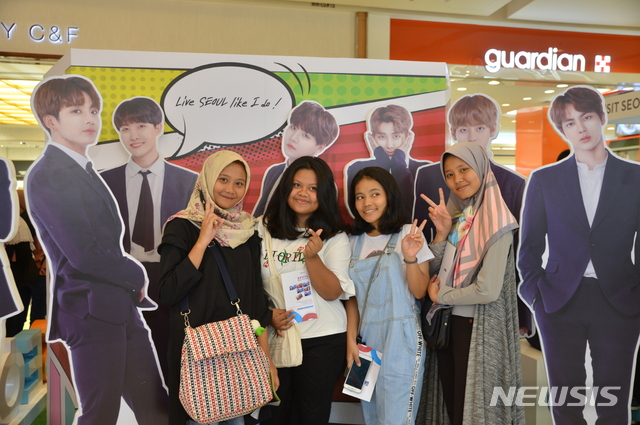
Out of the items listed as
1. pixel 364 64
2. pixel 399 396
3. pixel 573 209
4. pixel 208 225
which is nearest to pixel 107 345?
pixel 208 225

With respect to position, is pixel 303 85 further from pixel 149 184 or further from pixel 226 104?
pixel 149 184

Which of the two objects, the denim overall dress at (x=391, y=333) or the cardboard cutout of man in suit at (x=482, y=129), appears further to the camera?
the cardboard cutout of man in suit at (x=482, y=129)

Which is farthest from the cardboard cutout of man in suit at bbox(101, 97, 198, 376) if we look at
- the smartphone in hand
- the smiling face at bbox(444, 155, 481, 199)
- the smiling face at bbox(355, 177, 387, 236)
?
the smiling face at bbox(444, 155, 481, 199)

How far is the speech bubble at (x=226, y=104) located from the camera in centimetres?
276

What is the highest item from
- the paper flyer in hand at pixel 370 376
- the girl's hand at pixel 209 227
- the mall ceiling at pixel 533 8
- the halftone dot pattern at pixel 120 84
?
the mall ceiling at pixel 533 8

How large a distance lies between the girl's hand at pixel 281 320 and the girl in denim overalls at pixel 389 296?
355 mm

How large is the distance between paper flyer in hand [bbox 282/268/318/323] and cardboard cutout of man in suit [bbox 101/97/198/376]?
93 cm

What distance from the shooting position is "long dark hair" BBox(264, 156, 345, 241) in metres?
2.33

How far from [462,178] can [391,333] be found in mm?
913

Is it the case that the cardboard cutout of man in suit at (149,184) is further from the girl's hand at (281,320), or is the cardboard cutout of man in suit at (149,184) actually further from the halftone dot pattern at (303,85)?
the girl's hand at (281,320)

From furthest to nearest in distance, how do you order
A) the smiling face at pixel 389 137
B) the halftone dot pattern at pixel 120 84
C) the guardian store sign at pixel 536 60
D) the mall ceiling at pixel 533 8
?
the guardian store sign at pixel 536 60
the mall ceiling at pixel 533 8
the smiling face at pixel 389 137
the halftone dot pattern at pixel 120 84

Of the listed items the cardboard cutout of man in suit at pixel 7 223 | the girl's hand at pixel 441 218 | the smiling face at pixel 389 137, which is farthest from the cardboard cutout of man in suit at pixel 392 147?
the cardboard cutout of man in suit at pixel 7 223

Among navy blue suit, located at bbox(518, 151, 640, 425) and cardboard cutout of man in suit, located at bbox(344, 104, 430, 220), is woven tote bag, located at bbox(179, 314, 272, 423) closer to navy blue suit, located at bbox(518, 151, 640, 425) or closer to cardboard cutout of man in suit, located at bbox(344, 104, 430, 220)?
cardboard cutout of man in suit, located at bbox(344, 104, 430, 220)

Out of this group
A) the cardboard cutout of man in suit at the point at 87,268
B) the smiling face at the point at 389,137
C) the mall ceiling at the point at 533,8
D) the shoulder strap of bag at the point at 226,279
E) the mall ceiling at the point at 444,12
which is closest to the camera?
the shoulder strap of bag at the point at 226,279
